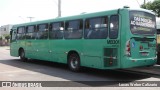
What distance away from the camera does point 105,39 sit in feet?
37.3

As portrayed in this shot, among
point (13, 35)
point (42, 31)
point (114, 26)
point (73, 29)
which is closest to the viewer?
point (114, 26)

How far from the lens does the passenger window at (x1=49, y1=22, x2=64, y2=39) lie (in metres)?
14.3

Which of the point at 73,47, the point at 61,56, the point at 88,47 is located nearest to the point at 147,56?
the point at 88,47

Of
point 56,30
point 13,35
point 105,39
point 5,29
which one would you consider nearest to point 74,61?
point 56,30

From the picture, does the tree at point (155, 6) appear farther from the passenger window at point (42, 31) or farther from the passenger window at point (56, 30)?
the passenger window at point (56, 30)

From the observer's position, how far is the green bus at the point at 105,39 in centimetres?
1074

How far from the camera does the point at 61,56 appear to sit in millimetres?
14359

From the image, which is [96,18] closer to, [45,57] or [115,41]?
[115,41]

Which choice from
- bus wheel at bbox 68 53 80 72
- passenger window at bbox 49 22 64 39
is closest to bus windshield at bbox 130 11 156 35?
bus wheel at bbox 68 53 80 72

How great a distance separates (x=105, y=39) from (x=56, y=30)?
4.17m

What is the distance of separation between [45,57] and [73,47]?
10.5ft

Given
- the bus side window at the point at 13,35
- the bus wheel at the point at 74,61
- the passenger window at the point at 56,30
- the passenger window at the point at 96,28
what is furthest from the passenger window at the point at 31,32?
the passenger window at the point at 96,28

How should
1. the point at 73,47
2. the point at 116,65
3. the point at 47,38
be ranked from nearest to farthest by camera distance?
the point at 116,65 → the point at 73,47 → the point at 47,38

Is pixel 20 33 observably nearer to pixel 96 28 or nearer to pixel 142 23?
pixel 96 28
